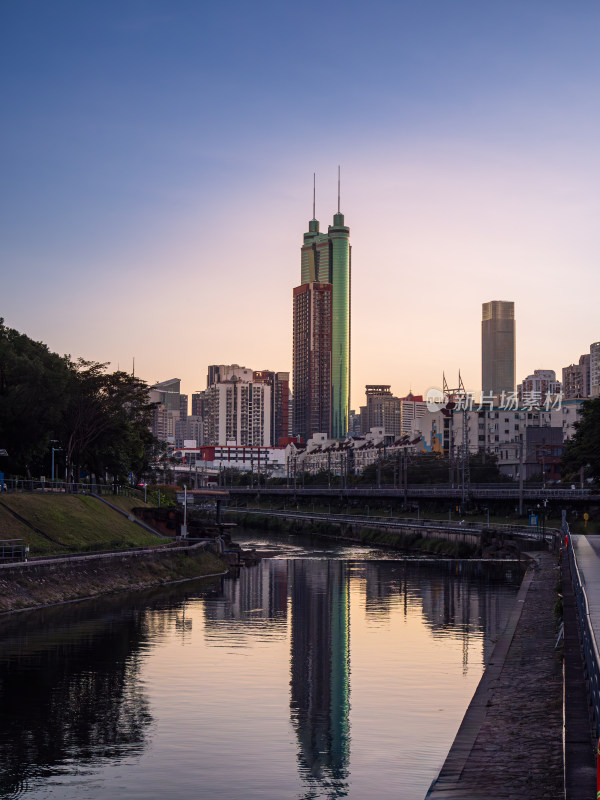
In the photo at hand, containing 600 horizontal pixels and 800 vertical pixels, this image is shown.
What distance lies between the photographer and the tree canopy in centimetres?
8912

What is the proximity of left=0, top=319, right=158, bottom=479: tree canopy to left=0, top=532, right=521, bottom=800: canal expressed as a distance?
30275 mm

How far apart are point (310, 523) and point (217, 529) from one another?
2441 inches

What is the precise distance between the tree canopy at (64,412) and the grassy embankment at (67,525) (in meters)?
9.05

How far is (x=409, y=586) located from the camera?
74375 mm

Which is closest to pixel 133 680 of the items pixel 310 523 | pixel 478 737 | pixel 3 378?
pixel 478 737

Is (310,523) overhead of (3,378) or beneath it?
beneath

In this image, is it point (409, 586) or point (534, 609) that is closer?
point (534, 609)

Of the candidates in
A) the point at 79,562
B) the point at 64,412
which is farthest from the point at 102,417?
the point at 79,562

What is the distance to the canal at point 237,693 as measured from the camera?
23859 mm

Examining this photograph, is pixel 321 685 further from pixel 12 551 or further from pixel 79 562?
pixel 79 562

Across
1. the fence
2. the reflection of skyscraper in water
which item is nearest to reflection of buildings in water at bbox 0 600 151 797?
the reflection of skyscraper in water

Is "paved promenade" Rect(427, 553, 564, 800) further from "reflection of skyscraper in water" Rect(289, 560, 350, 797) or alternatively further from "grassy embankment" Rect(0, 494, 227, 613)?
"grassy embankment" Rect(0, 494, 227, 613)

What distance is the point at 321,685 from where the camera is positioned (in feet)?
118

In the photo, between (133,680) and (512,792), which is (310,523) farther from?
(512,792)
